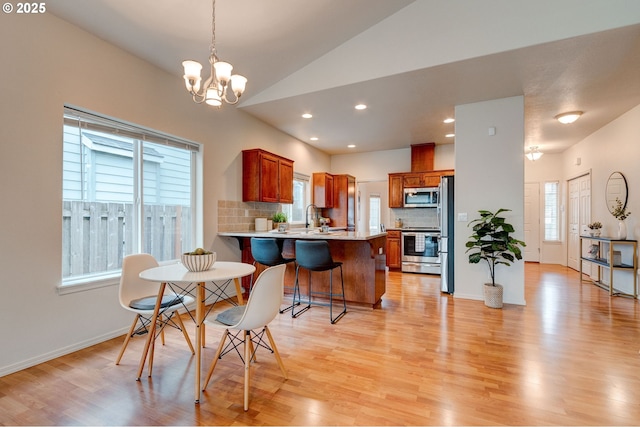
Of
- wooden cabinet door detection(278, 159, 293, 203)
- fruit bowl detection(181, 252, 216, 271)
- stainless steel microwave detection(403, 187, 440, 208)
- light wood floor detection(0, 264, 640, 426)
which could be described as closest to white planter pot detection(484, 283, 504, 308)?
light wood floor detection(0, 264, 640, 426)

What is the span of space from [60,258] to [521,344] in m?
4.16

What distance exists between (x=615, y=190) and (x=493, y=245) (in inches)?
111

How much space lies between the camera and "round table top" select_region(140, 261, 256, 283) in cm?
193

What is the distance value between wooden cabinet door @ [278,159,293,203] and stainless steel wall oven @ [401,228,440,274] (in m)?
2.67

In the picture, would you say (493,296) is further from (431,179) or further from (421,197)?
(431,179)

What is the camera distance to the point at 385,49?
3.49 meters

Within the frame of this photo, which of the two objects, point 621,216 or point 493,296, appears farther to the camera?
point 621,216

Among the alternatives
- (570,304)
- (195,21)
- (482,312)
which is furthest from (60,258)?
(570,304)

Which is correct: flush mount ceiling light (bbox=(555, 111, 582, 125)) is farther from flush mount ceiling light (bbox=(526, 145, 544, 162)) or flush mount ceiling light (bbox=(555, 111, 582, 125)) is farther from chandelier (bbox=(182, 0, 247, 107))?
chandelier (bbox=(182, 0, 247, 107))

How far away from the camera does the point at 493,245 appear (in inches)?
151

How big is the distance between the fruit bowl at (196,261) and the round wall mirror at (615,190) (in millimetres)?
5942

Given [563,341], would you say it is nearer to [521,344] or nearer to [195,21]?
[521,344]

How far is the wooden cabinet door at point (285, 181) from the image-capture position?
5.14 meters

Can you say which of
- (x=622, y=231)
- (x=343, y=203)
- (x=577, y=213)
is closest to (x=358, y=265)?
(x=343, y=203)
